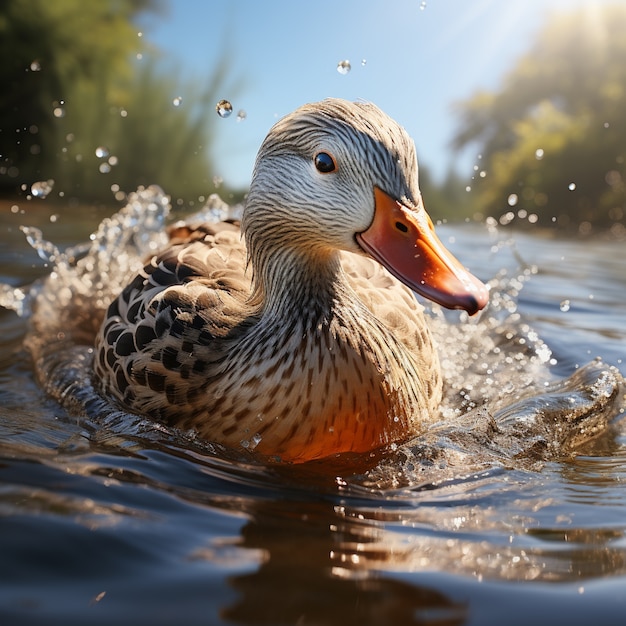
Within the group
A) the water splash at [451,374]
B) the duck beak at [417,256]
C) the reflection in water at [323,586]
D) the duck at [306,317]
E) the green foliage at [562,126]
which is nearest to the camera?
the reflection in water at [323,586]

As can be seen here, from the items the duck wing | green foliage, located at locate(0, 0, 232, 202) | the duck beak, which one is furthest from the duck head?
green foliage, located at locate(0, 0, 232, 202)

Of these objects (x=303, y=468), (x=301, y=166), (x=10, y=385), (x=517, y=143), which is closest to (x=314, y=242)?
(x=301, y=166)

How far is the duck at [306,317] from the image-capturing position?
277 centimetres

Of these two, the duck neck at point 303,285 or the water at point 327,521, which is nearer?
the water at point 327,521

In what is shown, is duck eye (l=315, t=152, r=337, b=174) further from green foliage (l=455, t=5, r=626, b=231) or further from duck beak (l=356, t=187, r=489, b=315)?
green foliage (l=455, t=5, r=626, b=231)

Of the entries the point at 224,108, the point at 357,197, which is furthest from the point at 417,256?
the point at 224,108

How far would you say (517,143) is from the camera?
1572 cm

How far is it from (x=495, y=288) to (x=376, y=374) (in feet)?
11.4

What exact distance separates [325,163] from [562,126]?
1255 cm

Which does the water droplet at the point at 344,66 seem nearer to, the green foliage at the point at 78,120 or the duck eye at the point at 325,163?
the duck eye at the point at 325,163

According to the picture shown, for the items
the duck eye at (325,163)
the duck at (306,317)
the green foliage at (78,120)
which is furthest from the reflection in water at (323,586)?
the green foliage at (78,120)

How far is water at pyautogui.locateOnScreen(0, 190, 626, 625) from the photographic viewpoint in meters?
1.79

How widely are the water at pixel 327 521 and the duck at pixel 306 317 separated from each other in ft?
0.39

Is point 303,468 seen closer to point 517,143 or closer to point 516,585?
point 516,585
